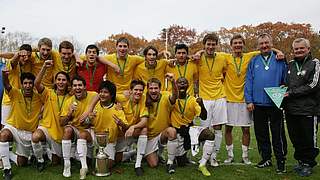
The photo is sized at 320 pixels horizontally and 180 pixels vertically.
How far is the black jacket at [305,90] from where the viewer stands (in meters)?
7.27

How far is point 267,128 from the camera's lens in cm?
793

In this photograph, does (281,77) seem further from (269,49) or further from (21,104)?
(21,104)

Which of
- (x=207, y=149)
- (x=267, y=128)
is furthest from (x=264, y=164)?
(x=207, y=149)

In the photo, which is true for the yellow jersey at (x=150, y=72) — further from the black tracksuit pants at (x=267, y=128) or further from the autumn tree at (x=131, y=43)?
the autumn tree at (x=131, y=43)

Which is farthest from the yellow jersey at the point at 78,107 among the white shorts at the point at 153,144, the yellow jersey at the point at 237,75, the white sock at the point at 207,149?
the yellow jersey at the point at 237,75

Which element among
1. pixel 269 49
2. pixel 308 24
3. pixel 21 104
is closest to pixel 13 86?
pixel 21 104

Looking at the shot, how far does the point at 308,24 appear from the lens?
50.2 metres

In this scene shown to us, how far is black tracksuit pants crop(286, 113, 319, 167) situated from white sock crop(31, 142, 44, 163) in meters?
5.10

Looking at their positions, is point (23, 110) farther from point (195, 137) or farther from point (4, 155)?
point (195, 137)

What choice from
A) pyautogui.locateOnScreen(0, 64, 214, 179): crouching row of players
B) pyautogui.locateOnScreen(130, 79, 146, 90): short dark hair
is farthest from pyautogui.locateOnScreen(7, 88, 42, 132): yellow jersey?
pyautogui.locateOnScreen(130, 79, 146, 90): short dark hair

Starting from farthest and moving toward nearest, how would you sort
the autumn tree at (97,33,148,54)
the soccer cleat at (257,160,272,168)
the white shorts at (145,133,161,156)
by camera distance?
the autumn tree at (97,33,148,54)
the soccer cleat at (257,160,272,168)
the white shorts at (145,133,161,156)

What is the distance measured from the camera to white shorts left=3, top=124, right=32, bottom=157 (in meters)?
7.30

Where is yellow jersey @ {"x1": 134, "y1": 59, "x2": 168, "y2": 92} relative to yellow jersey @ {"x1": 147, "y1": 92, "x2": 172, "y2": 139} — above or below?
above

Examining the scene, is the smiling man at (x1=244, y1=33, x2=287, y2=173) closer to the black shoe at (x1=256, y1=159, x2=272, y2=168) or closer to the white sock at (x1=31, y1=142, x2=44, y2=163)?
the black shoe at (x1=256, y1=159, x2=272, y2=168)
